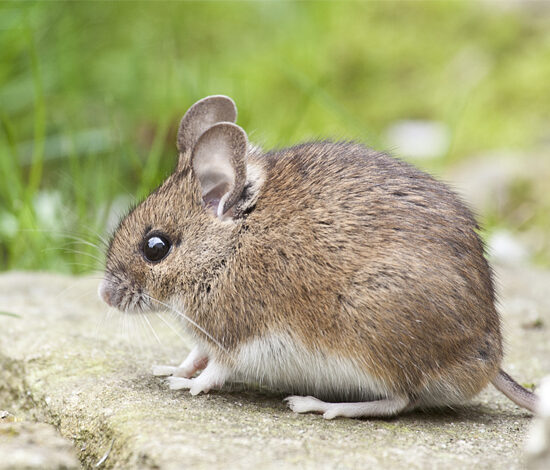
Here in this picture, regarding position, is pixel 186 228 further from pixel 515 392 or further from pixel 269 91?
pixel 269 91

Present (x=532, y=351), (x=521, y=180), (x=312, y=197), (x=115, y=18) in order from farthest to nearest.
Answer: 1. (x=115, y=18)
2. (x=521, y=180)
3. (x=532, y=351)
4. (x=312, y=197)

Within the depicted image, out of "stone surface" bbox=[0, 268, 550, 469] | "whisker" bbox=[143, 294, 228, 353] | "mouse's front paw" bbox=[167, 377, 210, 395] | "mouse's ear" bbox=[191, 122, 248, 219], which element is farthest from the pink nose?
"mouse's ear" bbox=[191, 122, 248, 219]

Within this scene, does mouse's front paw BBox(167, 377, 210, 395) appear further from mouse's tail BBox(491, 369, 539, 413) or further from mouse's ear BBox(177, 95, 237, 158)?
mouse's tail BBox(491, 369, 539, 413)

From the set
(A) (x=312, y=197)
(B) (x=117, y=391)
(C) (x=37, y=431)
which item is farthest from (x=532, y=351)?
(C) (x=37, y=431)

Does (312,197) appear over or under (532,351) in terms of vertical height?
over

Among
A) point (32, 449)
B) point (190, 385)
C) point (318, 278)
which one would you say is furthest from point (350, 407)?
point (32, 449)

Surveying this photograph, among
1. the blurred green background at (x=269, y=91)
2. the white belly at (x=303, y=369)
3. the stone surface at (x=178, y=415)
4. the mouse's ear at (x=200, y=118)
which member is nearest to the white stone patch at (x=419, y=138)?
the blurred green background at (x=269, y=91)

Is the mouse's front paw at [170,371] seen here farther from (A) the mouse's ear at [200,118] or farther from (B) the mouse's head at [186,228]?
(A) the mouse's ear at [200,118]

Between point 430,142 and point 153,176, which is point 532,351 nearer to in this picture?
point 153,176
